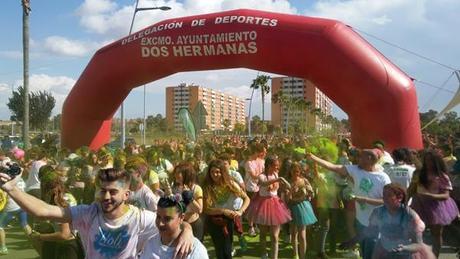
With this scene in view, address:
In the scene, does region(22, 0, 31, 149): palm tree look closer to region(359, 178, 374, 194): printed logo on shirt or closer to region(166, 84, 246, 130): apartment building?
region(359, 178, 374, 194): printed logo on shirt

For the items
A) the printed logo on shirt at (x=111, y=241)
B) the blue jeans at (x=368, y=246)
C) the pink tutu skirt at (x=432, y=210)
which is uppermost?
the printed logo on shirt at (x=111, y=241)

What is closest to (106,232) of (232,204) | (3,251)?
(232,204)

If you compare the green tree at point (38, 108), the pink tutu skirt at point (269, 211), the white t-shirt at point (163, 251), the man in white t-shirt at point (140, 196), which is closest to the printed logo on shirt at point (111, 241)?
the white t-shirt at point (163, 251)

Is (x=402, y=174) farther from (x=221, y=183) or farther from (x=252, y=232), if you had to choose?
(x=252, y=232)

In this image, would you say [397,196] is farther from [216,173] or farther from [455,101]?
[455,101]

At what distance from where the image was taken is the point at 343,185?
7.36m

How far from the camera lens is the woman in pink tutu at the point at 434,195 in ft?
18.7

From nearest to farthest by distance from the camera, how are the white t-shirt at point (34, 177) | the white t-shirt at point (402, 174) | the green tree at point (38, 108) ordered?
the white t-shirt at point (402, 174)
the white t-shirt at point (34, 177)
the green tree at point (38, 108)

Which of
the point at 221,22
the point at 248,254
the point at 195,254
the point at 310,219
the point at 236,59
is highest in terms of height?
the point at 221,22

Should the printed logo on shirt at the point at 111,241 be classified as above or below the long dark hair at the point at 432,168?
below

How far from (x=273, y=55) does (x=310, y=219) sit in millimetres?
5161

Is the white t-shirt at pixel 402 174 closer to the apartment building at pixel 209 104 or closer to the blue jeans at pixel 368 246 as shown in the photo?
the blue jeans at pixel 368 246

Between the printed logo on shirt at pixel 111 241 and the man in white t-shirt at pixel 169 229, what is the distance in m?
0.48

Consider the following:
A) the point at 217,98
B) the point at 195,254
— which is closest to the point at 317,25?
the point at 195,254
